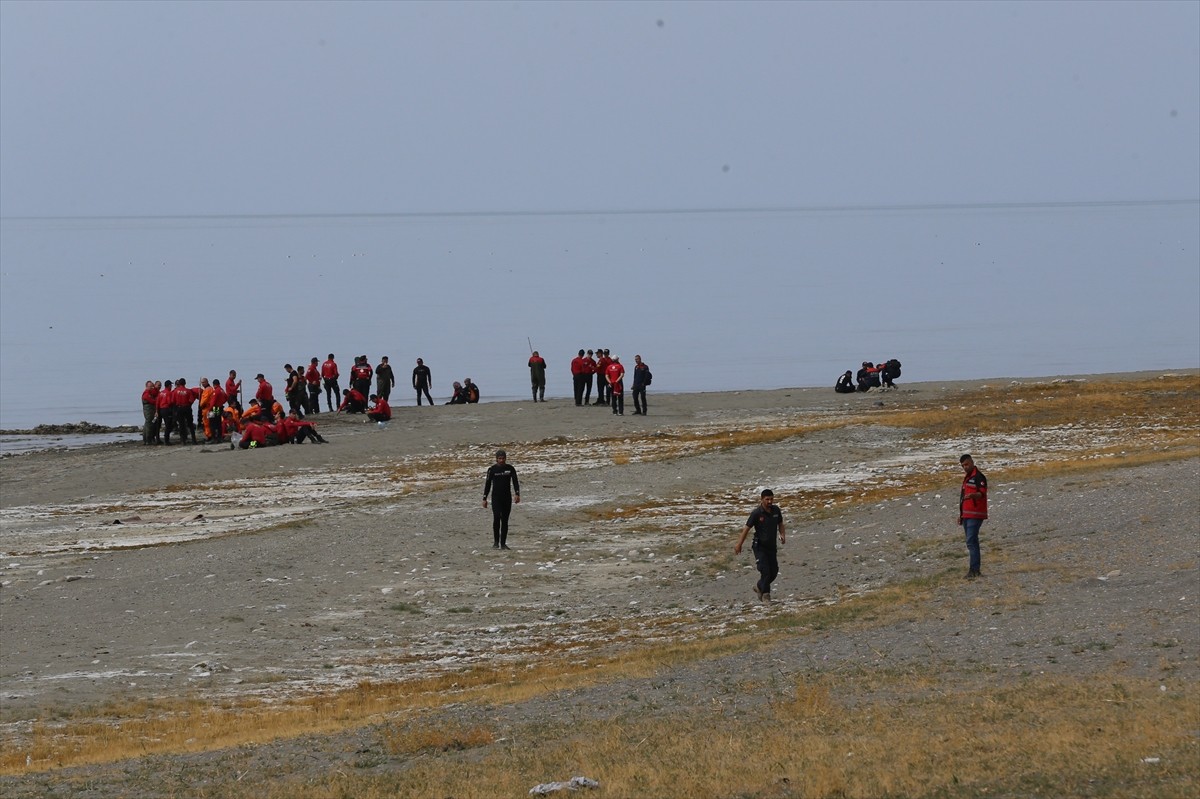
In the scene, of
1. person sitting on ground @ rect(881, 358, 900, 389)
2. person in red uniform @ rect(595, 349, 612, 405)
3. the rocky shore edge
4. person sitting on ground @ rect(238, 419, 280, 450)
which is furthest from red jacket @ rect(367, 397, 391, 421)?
person sitting on ground @ rect(881, 358, 900, 389)

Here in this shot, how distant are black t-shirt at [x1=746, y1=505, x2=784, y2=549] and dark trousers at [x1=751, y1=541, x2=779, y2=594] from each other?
0.07 m

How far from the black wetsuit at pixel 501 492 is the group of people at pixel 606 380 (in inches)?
631

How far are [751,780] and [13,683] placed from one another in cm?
968

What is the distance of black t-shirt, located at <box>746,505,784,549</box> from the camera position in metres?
19.9

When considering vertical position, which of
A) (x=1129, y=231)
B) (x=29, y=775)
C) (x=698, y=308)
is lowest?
(x=29, y=775)

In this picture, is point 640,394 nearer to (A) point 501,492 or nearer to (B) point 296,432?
(B) point 296,432

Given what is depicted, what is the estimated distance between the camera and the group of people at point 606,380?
41.0 meters

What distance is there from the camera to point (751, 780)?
1136 cm

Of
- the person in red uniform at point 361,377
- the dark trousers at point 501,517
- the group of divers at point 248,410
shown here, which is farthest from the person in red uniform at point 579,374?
the dark trousers at point 501,517

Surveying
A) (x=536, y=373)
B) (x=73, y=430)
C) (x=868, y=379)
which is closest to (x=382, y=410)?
(x=536, y=373)

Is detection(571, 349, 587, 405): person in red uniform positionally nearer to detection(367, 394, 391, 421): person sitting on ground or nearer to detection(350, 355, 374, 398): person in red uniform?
detection(367, 394, 391, 421): person sitting on ground

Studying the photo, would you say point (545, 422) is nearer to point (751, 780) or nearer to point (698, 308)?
point (751, 780)

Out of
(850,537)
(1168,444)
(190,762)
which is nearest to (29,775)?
(190,762)

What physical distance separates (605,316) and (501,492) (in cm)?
6179
